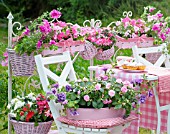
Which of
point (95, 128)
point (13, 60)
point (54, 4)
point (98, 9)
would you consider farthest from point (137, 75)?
point (54, 4)

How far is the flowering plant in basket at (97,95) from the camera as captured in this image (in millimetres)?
3367

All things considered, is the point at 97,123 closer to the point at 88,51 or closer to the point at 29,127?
the point at 29,127

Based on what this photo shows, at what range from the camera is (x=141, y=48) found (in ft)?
15.2

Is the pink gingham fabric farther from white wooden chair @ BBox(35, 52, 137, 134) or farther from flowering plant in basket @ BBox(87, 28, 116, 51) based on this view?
flowering plant in basket @ BBox(87, 28, 116, 51)

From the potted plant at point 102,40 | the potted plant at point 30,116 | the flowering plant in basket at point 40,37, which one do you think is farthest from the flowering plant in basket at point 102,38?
the potted plant at point 30,116

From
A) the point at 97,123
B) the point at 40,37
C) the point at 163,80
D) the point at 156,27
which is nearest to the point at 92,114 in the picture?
the point at 97,123

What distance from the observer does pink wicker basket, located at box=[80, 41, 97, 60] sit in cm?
433

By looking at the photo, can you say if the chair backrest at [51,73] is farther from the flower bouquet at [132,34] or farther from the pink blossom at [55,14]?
the flower bouquet at [132,34]

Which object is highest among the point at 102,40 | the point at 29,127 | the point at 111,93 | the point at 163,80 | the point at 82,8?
the point at 82,8

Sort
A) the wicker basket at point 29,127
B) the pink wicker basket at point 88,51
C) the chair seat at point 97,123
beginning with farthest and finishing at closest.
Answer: the pink wicker basket at point 88,51 → the wicker basket at point 29,127 → the chair seat at point 97,123

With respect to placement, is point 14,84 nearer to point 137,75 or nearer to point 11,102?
point 11,102

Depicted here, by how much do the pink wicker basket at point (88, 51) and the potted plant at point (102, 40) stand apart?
0.15 ft

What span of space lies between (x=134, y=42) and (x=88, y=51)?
0.65 metres

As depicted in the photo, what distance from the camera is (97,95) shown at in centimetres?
341
